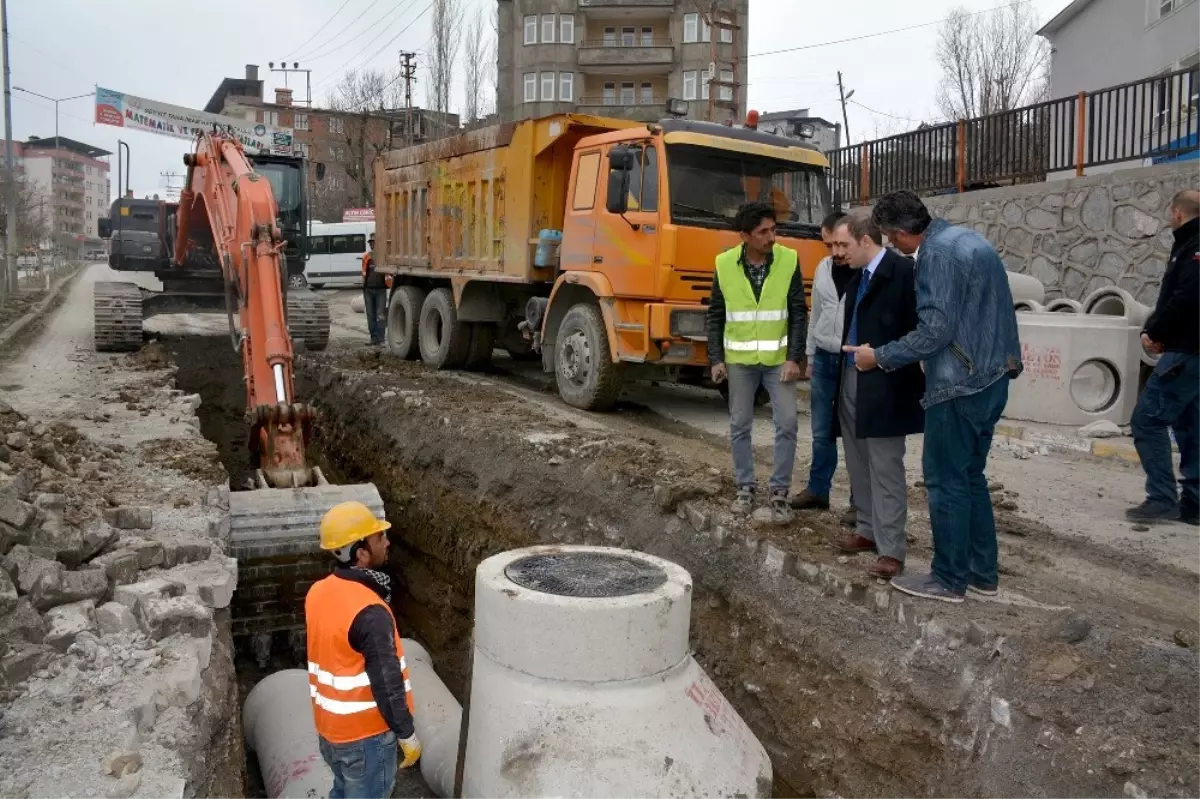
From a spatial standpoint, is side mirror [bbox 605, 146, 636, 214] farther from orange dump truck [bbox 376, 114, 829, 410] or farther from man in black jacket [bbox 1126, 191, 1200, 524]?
man in black jacket [bbox 1126, 191, 1200, 524]

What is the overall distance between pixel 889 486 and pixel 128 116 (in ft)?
52.3

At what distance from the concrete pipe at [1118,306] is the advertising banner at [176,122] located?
36.3ft

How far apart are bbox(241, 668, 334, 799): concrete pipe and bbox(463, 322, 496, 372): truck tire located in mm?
7466

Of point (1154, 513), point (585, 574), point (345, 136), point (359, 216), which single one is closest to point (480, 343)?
point (1154, 513)

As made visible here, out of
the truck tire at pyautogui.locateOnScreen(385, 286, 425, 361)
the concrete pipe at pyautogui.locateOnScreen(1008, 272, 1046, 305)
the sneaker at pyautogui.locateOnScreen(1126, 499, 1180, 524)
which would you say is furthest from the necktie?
the truck tire at pyautogui.locateOnScreen(385, 286, 425, 361)

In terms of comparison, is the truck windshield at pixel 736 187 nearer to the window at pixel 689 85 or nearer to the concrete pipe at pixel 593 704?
the concrete pipe at pixel 593 704

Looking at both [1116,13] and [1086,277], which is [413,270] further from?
[1116,13]

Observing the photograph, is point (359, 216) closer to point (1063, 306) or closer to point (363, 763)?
point (1063, 306)

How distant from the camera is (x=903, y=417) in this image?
175 inches

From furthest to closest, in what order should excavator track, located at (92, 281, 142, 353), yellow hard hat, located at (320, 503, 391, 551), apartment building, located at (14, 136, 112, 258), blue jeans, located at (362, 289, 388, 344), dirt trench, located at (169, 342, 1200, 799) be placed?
1. apartment building, located at (14, 136, 112, 258)
2. blue jeans, located at (362, 289, 388, 344)
3. excavator track, located at (92, 281, 142, 353)
4. dirt trench, located at (169, 342, 1200, 799)
5. yellow hard hat, located at (320, 503, 391, 551)

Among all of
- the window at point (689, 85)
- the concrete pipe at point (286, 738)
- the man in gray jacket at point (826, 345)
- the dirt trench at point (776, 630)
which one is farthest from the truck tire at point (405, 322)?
the window at point (689, 85)

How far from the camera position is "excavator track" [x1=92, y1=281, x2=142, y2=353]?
42.9ft

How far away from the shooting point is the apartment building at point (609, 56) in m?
45.7

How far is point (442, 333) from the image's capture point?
497 inches
